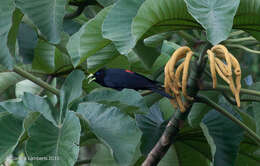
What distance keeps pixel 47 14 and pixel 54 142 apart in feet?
1.35

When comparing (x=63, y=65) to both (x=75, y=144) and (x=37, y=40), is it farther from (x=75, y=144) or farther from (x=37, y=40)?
(x=75, y=144)

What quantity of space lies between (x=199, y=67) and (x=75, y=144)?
43 cm

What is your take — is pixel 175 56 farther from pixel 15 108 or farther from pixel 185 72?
pixel 15 108

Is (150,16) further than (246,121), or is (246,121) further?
(246,121)

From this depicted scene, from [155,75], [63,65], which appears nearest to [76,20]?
[63,65]

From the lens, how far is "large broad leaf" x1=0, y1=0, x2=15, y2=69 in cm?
139

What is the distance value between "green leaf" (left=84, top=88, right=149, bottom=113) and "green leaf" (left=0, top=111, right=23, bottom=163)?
0.25m

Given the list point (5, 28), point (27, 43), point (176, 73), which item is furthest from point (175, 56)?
point (27, 43)

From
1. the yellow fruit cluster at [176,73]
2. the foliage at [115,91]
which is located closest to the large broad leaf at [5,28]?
the foliage at [115,91]

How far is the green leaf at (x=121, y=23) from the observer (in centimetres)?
130

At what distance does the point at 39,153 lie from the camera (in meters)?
1.29

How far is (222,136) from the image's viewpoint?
1.66 m

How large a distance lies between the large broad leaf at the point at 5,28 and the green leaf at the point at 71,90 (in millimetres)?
221

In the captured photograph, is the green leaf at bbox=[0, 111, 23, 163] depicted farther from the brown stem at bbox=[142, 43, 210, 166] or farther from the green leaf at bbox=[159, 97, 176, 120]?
the green leaf at bbox=[159, 97, 176, 120]
